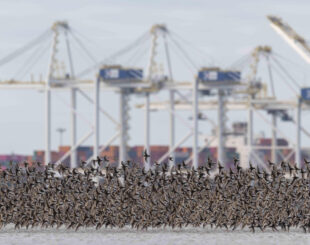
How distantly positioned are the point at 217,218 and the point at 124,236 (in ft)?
13.3

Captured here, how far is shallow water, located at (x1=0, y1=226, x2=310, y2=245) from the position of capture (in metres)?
33.9

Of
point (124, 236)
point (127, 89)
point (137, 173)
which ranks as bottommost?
point (124, 236)

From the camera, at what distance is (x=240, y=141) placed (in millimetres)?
159375

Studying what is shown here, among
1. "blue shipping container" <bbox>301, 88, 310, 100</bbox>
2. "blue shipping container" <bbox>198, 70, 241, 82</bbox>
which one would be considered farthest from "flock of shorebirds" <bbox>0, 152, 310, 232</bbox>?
"blue shipping container" <bbox>301, 88, 310, 100</bbox>

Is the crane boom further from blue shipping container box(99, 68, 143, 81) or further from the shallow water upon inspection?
the shallow water

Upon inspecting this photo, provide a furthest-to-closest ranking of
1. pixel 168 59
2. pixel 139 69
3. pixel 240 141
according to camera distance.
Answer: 1. pixel 240 141
2. pixel 168 59
3. pixel 139 69

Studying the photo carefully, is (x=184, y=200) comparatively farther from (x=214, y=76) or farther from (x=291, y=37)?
(x=291, y=37)

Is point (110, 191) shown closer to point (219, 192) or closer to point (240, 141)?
point (219, 192)

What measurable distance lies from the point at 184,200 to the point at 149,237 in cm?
280

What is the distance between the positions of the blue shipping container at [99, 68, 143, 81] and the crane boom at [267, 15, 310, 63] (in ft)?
84.5

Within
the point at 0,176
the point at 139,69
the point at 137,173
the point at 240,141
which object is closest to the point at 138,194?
the point at 137,173

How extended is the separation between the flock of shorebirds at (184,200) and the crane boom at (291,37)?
8537 cm

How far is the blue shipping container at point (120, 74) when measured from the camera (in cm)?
10544

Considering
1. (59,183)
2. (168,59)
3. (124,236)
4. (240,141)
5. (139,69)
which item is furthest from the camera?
(240,141)
